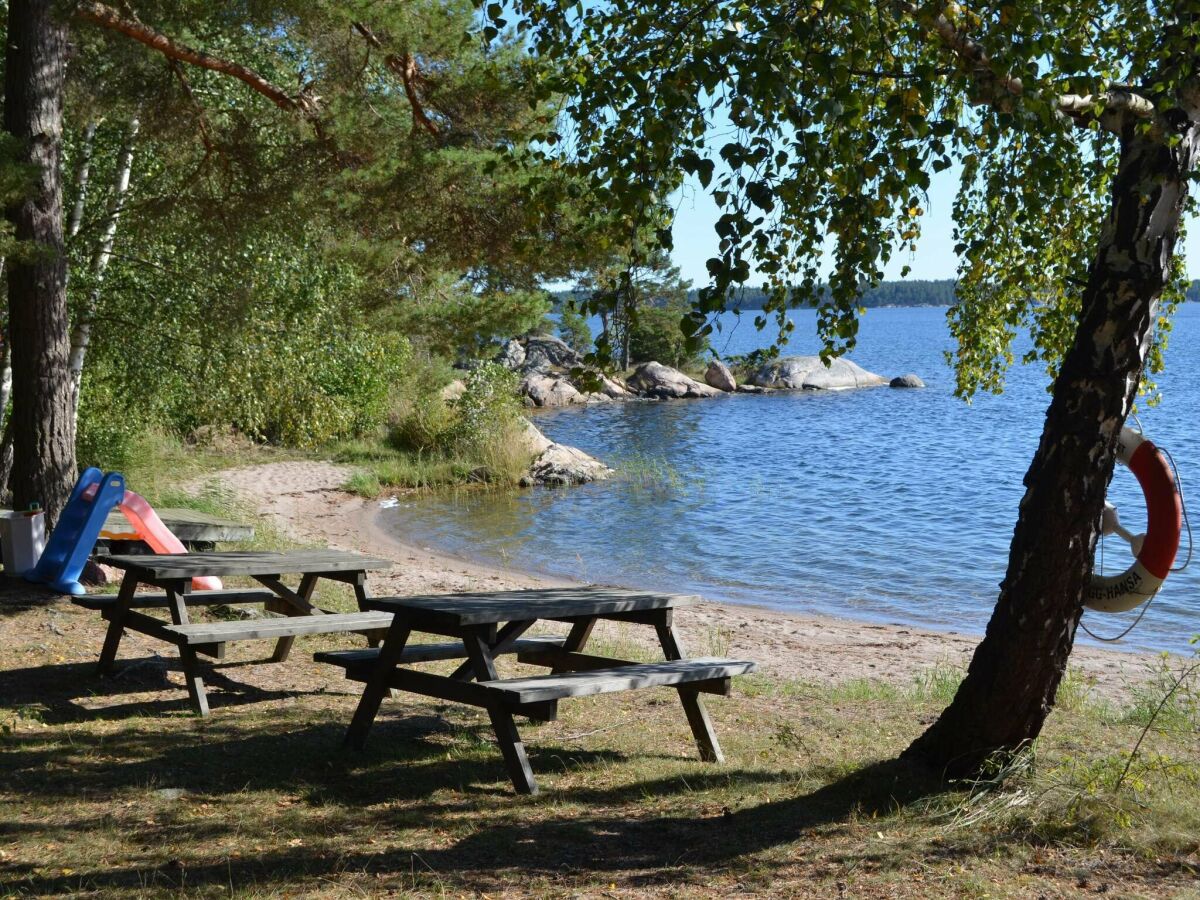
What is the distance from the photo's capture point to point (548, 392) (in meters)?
43.8

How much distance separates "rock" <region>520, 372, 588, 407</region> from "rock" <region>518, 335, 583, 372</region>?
3500 millimetres

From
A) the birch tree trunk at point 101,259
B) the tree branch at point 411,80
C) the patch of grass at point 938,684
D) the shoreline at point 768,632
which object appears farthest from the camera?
the birch tree trunk at point 101,259

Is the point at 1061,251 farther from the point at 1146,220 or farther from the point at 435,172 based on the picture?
the point at 435,172

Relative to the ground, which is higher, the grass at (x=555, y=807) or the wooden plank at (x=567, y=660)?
the wooden plank at (x=567, y=660)

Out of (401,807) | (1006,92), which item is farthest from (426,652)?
(1006,92)

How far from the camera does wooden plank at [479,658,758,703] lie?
4.55 m

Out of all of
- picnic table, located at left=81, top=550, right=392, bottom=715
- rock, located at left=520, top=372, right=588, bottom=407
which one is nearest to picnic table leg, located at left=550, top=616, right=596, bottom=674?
picnic table, located at left=81, top=550, right=392, bottom=715

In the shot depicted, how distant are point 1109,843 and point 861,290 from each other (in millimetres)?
2157

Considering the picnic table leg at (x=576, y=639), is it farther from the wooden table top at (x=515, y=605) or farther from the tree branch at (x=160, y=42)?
the tree branch at (x=160, y=42)

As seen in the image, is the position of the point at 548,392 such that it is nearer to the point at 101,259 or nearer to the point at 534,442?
the point at 534,442

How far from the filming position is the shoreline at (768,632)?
9.30 meters

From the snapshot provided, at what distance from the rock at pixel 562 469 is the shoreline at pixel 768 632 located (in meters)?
4.77

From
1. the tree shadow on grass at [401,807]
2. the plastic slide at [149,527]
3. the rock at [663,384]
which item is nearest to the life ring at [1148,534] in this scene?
the tree shadow on grass at [401,807]

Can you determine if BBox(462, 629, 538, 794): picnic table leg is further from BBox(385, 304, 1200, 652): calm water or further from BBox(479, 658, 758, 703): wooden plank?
BBox(385, 304, 1200, 652): calm water
